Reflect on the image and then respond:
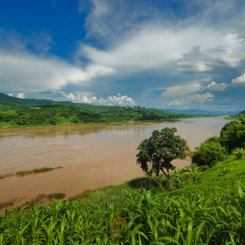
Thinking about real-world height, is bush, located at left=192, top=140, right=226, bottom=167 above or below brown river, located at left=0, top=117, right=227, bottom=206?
above

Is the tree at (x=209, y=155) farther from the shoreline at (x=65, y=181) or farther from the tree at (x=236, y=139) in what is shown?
the shoreline at (x=65, y=181)

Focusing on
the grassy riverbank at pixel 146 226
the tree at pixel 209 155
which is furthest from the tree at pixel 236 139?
the grassy riverbank at pixel 146 226

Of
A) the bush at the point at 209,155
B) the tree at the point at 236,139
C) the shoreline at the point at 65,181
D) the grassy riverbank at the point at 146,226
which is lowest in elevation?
the shoreline at the point at 65,181

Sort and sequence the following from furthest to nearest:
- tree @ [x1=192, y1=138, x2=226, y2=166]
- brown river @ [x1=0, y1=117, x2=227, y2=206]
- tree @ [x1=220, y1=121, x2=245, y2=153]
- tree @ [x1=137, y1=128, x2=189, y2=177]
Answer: tree @ [x1=220, y1=121, x2=245, y2=153], tree @ [x1=192, y1=138, x2=226, y2=166], brown river @ [x1=0, y1=117, x2=227, y2=206], tree @ [x1=137, y1=128, x2=189, y2=177]

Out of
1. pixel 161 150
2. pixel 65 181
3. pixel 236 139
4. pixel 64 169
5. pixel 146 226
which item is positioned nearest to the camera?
pixel 146 226

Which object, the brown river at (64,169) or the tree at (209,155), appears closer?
the brown river at (64,169)

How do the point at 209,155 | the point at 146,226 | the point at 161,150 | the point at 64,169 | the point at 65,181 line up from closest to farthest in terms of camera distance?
1. the point at 146,226
2. the point at 161,150
3. the point at 209,155
4. the point at 65,181
5. the point at 64,169

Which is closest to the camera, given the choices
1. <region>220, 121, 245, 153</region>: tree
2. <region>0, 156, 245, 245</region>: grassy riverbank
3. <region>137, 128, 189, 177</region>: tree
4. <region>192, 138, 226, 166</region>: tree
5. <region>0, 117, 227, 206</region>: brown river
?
<region>0, 156, 245, 245</region>: grassy riverbank

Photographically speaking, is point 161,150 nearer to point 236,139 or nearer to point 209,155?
point 209,155

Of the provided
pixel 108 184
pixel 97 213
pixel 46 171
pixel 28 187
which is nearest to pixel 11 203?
pixel 28 187

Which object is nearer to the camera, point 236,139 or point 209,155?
point 209,155

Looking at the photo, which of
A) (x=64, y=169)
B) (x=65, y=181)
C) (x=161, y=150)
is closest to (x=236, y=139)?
(x=161, y=150)

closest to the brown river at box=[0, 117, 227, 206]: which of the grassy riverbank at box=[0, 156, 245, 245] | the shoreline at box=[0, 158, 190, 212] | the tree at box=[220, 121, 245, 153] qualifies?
the shoreline at box=[0, 158, 190, 212]

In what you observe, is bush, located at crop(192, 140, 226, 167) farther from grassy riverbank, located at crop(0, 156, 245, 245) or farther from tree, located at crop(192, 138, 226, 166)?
grassy riverbank, located at crop(0, 156, 245, 245)
